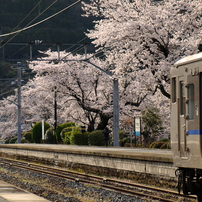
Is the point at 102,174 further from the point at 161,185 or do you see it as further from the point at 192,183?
the point at 192,183

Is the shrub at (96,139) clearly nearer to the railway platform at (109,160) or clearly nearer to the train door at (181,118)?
the railway platform at (109,160)

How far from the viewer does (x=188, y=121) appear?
8211mm

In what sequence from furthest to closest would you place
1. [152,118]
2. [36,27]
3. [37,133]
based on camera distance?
[36,27] → [37,133] → [152,118]

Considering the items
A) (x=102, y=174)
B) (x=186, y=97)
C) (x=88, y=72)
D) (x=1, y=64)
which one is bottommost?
(x=102, y=174)

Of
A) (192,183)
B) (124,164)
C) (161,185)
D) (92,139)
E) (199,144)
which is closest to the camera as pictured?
(199,144)

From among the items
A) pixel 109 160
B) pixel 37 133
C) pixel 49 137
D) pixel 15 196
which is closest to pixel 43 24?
pixel 37 133

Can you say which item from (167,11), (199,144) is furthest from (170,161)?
(167,11)

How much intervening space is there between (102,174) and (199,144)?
10.5 m

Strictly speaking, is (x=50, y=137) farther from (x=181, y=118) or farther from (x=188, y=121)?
(x=188, y=121)

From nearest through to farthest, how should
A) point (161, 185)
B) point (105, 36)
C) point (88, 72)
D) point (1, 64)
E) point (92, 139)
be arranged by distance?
1. point (161, 185)
2. point (105, 36)
3. point (92, 139)
4. point (88, 72)
5. point (1, 64)

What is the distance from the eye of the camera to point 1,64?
441ft

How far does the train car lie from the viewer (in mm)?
7895

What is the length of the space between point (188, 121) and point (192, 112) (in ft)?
0.73

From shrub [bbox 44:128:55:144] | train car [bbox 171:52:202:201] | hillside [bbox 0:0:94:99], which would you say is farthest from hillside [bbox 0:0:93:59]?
train car [bbox 171:52:202:201]
